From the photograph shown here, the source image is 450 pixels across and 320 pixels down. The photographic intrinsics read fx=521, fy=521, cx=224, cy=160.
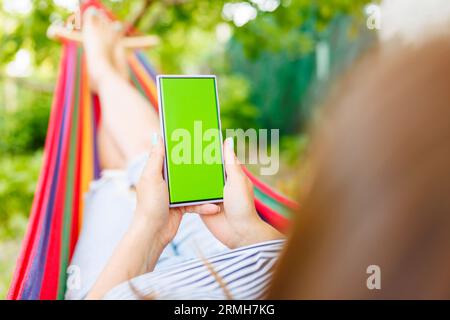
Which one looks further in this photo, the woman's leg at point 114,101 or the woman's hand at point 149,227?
the woman's leg at point 114,101

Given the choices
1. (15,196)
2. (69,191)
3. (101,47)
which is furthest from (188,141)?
(15,196)

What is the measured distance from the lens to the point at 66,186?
1.16 m

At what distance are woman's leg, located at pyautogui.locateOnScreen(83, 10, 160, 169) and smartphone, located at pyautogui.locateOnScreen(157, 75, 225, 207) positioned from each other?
1.73ft

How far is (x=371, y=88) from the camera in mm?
384

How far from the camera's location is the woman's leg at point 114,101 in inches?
47.2

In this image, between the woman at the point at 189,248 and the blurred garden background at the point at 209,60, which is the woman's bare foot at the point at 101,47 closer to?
the blurred garden background at the point at 209,60

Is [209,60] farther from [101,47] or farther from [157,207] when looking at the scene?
[157,207]

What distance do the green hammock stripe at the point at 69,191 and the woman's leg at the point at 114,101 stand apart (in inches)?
2.4

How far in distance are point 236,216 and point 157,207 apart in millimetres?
101

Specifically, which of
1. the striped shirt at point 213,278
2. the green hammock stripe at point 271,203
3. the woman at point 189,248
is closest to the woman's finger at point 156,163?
the woman at point 189,248

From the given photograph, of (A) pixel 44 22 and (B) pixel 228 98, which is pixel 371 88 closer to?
(A) pixel 44 22
